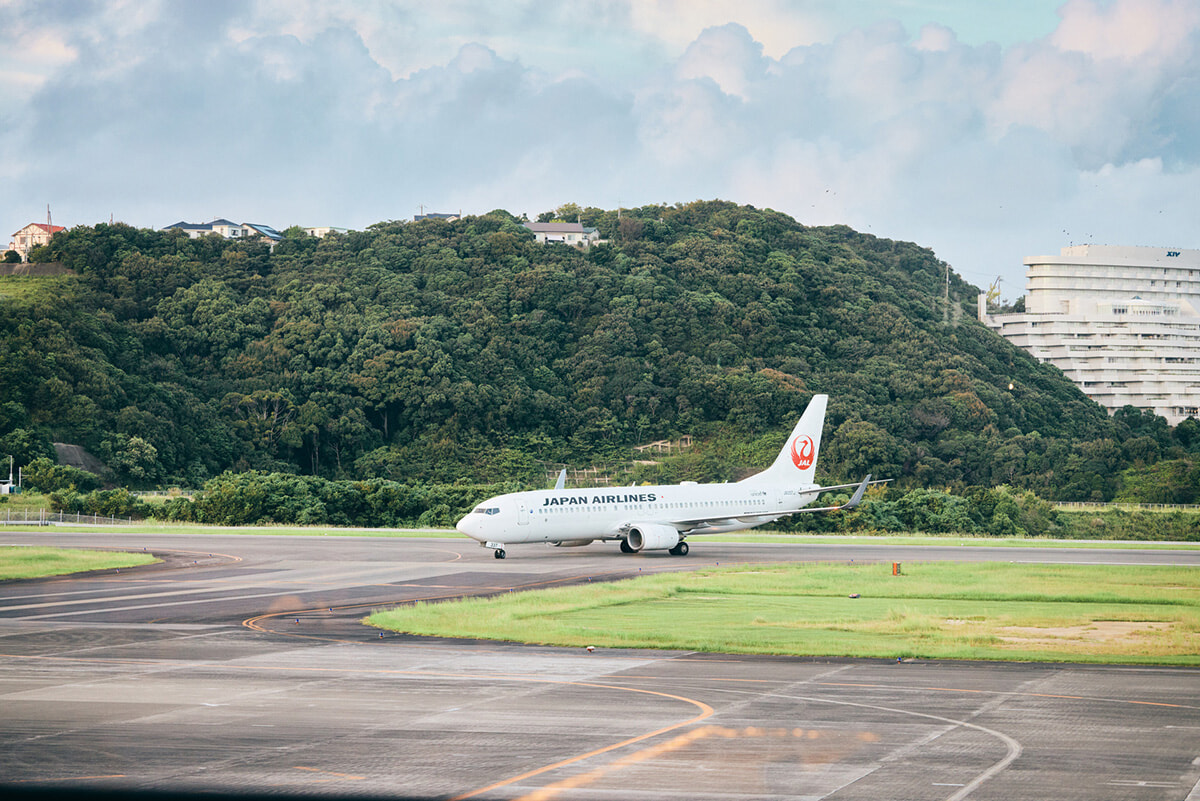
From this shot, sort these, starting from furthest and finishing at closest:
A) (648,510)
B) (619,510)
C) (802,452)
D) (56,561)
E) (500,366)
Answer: (500,366) → (802,452) → (648,510) → (619,510) → (56,561)

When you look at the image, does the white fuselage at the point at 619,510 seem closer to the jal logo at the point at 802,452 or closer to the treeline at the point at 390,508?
the jal logo at the point at 802,452

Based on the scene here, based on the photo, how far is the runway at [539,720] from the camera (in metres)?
17.2

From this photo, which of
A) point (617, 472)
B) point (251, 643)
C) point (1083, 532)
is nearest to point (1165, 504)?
point (1083, 532)

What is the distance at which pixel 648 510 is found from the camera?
64062 mm

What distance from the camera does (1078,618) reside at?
36812 millimetres

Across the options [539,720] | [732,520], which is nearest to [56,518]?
[732,520]

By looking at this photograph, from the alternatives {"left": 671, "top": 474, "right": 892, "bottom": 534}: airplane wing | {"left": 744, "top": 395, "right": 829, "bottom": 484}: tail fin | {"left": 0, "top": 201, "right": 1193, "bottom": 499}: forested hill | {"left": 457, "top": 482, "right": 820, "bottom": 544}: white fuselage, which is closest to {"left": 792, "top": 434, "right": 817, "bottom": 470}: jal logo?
{"left": 744, "top": 395, "right": 829, "bottom": 484}: tail fin

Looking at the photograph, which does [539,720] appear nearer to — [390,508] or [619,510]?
[619,510]

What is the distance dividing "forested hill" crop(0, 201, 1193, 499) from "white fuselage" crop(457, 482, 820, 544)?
58.3 meters

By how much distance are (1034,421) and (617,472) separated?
57.4 metres

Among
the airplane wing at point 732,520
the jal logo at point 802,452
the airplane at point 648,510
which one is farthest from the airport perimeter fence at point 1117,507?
the airplane wing at point 732,520

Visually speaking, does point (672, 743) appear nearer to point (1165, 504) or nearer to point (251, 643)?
point (251, 643)

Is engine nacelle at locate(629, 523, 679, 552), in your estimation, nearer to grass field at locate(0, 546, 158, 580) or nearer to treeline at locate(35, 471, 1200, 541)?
grass field at locate(0, 546, 158, 580)

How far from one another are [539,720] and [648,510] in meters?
42.6
